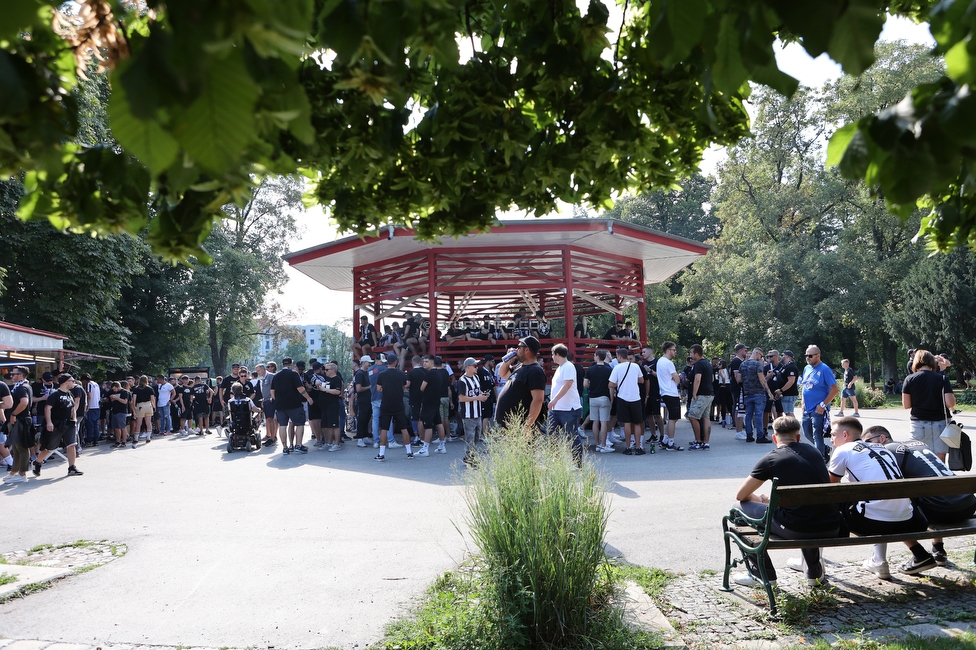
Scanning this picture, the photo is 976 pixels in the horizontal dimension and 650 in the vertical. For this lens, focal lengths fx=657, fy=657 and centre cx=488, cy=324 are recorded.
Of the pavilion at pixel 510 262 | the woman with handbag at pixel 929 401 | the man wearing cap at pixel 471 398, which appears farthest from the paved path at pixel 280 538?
the pavilion at pixel 510 262

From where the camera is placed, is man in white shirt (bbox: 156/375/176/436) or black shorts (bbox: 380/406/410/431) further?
man in white shirt (bbox: 156/375/176/436)

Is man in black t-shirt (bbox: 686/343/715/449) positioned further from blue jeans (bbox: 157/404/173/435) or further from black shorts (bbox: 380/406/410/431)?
blue jeans (bbox: 157/404/173/435)

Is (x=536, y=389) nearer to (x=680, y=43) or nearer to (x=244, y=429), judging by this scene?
(x=680, y=43)

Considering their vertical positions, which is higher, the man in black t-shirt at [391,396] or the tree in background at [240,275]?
the tree in background at [240,275]

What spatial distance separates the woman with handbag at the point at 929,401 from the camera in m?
7.66

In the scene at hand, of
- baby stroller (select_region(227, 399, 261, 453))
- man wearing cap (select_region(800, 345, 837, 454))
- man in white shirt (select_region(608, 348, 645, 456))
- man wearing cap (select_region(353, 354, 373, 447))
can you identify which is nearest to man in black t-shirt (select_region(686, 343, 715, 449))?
man in white shirt (select_region(608, 348, 645, 456))

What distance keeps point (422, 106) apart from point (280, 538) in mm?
4982

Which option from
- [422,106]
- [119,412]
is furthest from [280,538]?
[119,412]

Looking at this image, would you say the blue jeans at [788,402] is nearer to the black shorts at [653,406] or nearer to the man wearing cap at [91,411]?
the black shorts at [653,406]

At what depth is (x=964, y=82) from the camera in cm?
126

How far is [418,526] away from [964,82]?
6417 mm

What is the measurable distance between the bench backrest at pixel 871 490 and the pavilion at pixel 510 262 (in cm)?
1172

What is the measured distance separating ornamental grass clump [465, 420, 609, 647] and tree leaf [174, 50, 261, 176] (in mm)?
3183

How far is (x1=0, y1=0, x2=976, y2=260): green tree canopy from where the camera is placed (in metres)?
1.16
